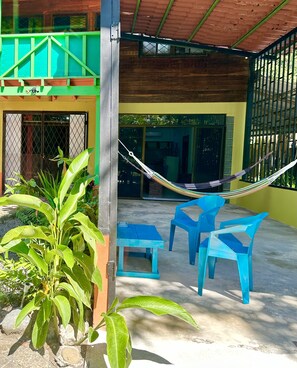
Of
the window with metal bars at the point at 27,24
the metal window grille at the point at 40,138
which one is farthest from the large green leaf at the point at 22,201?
the window with metal bars at the point at 27,24

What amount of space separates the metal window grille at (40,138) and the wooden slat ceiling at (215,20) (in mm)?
2787

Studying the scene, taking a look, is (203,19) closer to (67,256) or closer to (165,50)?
(165,50)

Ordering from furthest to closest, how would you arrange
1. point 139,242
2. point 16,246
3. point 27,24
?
point 27,24
point 139,242
point 16,246

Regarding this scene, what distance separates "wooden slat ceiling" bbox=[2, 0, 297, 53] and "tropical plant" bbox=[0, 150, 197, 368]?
4.98 metres

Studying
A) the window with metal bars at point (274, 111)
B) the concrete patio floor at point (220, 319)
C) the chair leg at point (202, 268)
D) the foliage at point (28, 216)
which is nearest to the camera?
the concrete patio floor at point (220, 319)

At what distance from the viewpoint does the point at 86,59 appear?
3.78 meters

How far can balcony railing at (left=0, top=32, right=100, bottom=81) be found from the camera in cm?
378

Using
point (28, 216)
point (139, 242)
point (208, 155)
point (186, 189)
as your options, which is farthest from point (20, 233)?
point (208, 155)

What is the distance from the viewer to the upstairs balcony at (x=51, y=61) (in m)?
3.79

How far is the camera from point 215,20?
611 centimetres

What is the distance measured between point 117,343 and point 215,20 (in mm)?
6382

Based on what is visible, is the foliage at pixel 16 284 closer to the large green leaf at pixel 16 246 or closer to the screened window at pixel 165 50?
the large green leaf at pixel 16 246

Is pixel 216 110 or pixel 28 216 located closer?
pixel 28 216

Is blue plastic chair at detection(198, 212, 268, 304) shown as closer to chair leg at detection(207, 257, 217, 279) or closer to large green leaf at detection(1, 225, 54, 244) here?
chair leg at detection(207, 257, 217, 279)
